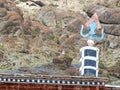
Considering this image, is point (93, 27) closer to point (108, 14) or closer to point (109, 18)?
point (109, 18)

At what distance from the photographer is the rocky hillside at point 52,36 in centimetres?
2080

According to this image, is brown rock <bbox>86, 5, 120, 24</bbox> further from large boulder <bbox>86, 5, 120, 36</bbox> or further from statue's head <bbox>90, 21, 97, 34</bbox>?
statue's head <bbox>90, 21, 97, 34</bbox>

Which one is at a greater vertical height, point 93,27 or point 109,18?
point 93,27

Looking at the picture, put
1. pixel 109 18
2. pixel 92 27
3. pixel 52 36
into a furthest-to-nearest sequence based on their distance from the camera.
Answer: pixel 109 18
pixel 52 36
pixel 92 27

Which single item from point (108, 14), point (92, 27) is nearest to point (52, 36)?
point (108, 14)

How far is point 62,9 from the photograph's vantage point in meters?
25.1

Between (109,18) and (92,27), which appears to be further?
(109,18)

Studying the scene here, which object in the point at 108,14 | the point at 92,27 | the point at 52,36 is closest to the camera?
the point at 92,27

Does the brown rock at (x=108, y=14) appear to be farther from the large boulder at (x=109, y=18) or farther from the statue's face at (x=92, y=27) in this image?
the statue's face at (x=92, y=27)

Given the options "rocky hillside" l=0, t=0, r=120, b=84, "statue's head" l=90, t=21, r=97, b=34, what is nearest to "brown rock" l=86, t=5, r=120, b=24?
"rocky hillside" l=0, t=0, r=120, b=84

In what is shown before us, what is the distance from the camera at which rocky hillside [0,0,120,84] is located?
20.8 m

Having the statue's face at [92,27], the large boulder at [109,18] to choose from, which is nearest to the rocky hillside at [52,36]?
the large boulder at [109,18]

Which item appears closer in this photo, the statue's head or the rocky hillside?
the statue's head

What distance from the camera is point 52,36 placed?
2333 cm
